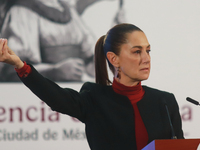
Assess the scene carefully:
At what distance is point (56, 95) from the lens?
1.26 m

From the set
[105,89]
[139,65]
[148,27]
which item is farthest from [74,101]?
[148,27]

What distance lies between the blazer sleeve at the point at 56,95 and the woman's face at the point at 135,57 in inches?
9.4

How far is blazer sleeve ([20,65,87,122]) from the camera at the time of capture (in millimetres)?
1196

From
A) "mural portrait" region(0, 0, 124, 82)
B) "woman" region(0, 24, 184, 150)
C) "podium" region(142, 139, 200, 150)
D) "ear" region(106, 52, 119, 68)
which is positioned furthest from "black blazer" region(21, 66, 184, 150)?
"mural portrait" region(0, 0, 124, 82)

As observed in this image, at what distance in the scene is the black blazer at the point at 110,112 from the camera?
4.31 feet

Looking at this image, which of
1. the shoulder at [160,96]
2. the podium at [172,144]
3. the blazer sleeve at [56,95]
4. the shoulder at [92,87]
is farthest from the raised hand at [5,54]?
the shoulder at [160,96]

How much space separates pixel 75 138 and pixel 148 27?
1.19 metres

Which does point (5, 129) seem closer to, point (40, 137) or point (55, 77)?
point (40, 137)

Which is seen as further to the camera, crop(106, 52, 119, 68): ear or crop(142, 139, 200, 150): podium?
crop(106, 52, 119, 68): ear

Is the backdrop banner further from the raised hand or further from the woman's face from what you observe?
the raised hand

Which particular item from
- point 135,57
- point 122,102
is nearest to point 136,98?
point 122,102

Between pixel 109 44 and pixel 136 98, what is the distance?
0.94 feet

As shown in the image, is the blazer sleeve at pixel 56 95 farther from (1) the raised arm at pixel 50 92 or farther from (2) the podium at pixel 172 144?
(2) the podium at pixel 172 144

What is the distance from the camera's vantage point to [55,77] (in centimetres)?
274
